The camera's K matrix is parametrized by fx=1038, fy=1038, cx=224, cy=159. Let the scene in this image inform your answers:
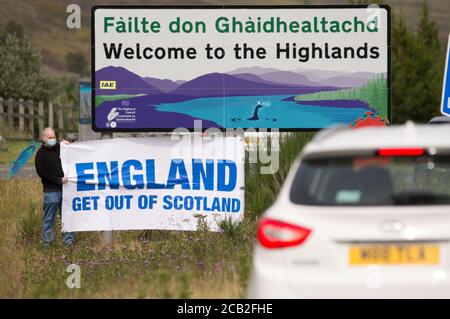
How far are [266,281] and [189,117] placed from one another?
7.88 metres

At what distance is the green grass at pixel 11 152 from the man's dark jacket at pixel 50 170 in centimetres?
2123

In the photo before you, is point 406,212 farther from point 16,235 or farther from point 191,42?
point 16,235

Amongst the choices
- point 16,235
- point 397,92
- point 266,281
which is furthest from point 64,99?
point 266,281

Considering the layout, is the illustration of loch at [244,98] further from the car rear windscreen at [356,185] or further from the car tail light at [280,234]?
the car tail light at [280,234]

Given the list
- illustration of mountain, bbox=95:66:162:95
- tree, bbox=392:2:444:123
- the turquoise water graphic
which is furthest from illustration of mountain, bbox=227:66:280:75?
tree, bbox=392:2:444:123

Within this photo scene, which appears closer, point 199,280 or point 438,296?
point 438,296

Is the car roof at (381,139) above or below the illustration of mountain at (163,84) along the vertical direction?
below

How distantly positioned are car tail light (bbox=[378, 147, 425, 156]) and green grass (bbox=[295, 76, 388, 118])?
788 cm

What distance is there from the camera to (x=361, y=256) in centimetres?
582

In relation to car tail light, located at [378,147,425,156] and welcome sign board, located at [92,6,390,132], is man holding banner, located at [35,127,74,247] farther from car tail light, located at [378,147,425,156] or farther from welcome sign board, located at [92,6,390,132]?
car tail light, located at [378,147,425,156]

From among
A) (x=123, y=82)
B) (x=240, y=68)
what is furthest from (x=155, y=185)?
(x=240, y=68)

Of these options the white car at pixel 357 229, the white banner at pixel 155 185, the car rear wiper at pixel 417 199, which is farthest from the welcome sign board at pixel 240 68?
the car rear wiper at pixel 417 199

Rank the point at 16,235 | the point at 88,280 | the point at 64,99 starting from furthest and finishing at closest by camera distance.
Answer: the point at 64,99
the point at 16,235
the point at 88,280

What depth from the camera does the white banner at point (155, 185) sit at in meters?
13.7
